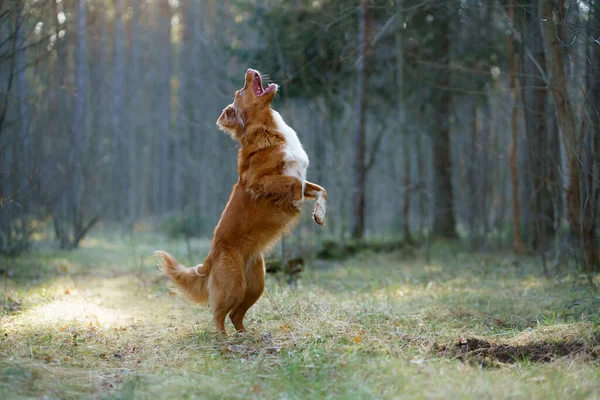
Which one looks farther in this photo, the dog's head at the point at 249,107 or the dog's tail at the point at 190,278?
the dog's head at the point at 249,107

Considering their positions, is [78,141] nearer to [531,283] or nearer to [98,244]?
[98,244]

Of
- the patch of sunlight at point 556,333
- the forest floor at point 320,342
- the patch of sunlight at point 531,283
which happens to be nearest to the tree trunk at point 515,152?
the forest floor at point 320,342

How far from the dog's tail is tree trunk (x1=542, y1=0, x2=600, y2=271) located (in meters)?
4.33

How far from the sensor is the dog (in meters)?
5.90

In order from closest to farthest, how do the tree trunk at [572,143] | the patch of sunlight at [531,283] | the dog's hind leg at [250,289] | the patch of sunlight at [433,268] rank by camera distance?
the dog's hind leg at [250,289] < the tree trunk at [572,143] < the patch of sunlight at [531,283] < the patch of sunlight at [433,268]

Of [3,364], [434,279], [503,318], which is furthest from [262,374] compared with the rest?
[434,279]

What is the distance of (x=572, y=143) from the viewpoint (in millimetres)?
7242

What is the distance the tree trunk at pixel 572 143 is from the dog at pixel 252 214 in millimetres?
3228

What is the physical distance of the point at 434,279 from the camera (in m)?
9.61

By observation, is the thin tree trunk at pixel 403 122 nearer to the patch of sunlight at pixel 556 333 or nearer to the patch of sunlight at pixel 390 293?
the patch of sunlight at pixel 390 293

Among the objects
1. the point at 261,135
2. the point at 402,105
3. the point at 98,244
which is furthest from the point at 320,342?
the point at 98,244

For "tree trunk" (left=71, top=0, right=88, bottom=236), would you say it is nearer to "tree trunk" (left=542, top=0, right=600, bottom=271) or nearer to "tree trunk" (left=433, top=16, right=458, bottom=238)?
"tree trunk" (left=433, top=16, right=458, bottom=238)

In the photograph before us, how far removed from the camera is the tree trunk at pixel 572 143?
7.05m

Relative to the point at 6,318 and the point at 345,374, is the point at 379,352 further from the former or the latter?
the point at 6,318
